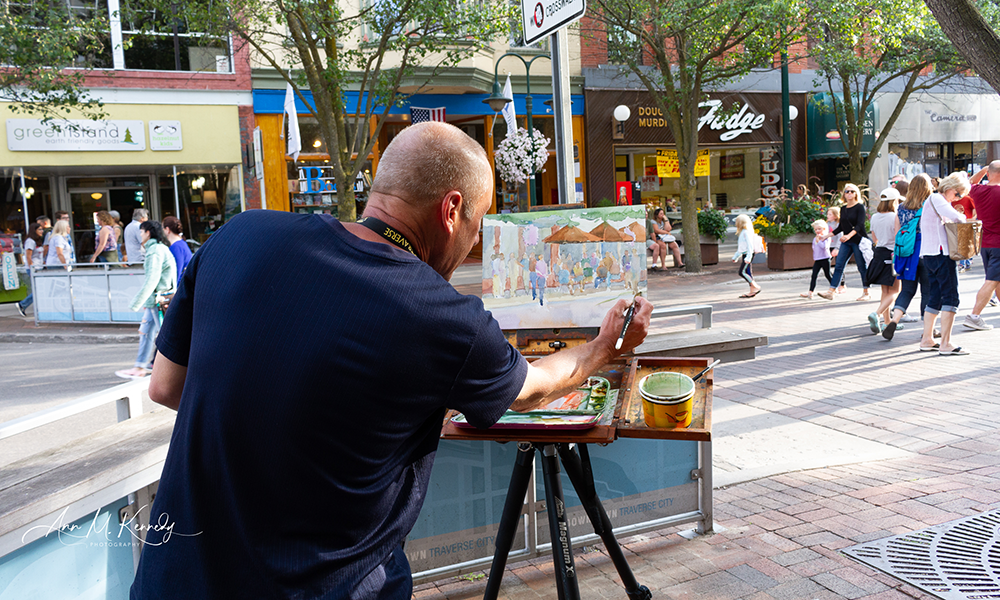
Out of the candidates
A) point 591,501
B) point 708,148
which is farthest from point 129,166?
point 591,501

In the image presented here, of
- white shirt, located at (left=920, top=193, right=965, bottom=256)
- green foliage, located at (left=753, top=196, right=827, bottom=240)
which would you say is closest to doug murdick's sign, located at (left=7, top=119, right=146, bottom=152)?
green foliage, located at (left=753, top=196, right=827, bottom=240)

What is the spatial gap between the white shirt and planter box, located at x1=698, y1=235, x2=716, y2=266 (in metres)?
10.7

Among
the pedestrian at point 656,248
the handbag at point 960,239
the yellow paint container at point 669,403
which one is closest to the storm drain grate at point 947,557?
the yellow paint container at point 669,403

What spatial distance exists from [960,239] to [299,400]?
8.41 metres

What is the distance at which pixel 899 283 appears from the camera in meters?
9.96

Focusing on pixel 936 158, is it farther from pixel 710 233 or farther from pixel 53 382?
pixel 53 382

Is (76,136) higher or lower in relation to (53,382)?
higher

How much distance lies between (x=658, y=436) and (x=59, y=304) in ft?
46.1

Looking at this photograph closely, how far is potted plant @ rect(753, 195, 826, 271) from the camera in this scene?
664 inches

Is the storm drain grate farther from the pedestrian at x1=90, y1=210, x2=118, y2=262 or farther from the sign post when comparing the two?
the pedestrian at x1=90, y1=210, x2=118, y2=262

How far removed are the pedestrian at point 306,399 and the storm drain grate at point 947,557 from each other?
2.68 metres

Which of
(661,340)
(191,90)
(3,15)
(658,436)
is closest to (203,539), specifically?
(658,436)

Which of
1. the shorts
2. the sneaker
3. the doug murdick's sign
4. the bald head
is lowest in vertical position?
the sneaker

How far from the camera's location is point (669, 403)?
2572mm
